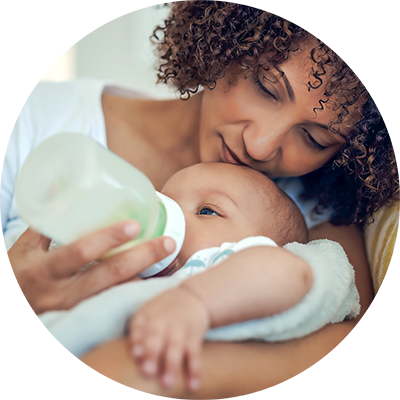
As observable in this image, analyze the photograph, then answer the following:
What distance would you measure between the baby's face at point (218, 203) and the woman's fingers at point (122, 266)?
0.61 ft

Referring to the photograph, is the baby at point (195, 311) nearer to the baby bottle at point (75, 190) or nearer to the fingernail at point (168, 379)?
the fingernail at point (168, 379)

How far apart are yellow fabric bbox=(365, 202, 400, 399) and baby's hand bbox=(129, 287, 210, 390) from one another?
0.52 meters

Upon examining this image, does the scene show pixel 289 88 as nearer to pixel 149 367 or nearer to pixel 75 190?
pixel 75 190

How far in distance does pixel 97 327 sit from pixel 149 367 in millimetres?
135

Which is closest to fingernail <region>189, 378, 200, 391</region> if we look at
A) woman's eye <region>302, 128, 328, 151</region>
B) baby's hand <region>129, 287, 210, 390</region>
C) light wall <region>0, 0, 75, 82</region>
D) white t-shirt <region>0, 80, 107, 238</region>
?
baby's hand <region>129, 287, 210, 390</region>

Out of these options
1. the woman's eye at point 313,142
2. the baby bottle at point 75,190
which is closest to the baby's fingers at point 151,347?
the baby bottle at point 75,190

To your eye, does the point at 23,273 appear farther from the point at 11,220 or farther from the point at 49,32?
the point at 49,32

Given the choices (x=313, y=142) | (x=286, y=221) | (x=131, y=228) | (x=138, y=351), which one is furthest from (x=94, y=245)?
(x=313, y=142)

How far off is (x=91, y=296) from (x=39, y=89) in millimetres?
1064

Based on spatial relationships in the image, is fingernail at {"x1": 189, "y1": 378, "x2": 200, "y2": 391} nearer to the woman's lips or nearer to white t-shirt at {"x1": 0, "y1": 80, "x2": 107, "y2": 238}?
the woman's lips

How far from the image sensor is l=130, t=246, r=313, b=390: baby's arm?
53 cm

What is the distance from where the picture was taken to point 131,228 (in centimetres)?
66

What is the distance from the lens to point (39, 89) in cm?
149

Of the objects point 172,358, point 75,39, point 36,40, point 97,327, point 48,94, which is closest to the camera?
point 172,358
